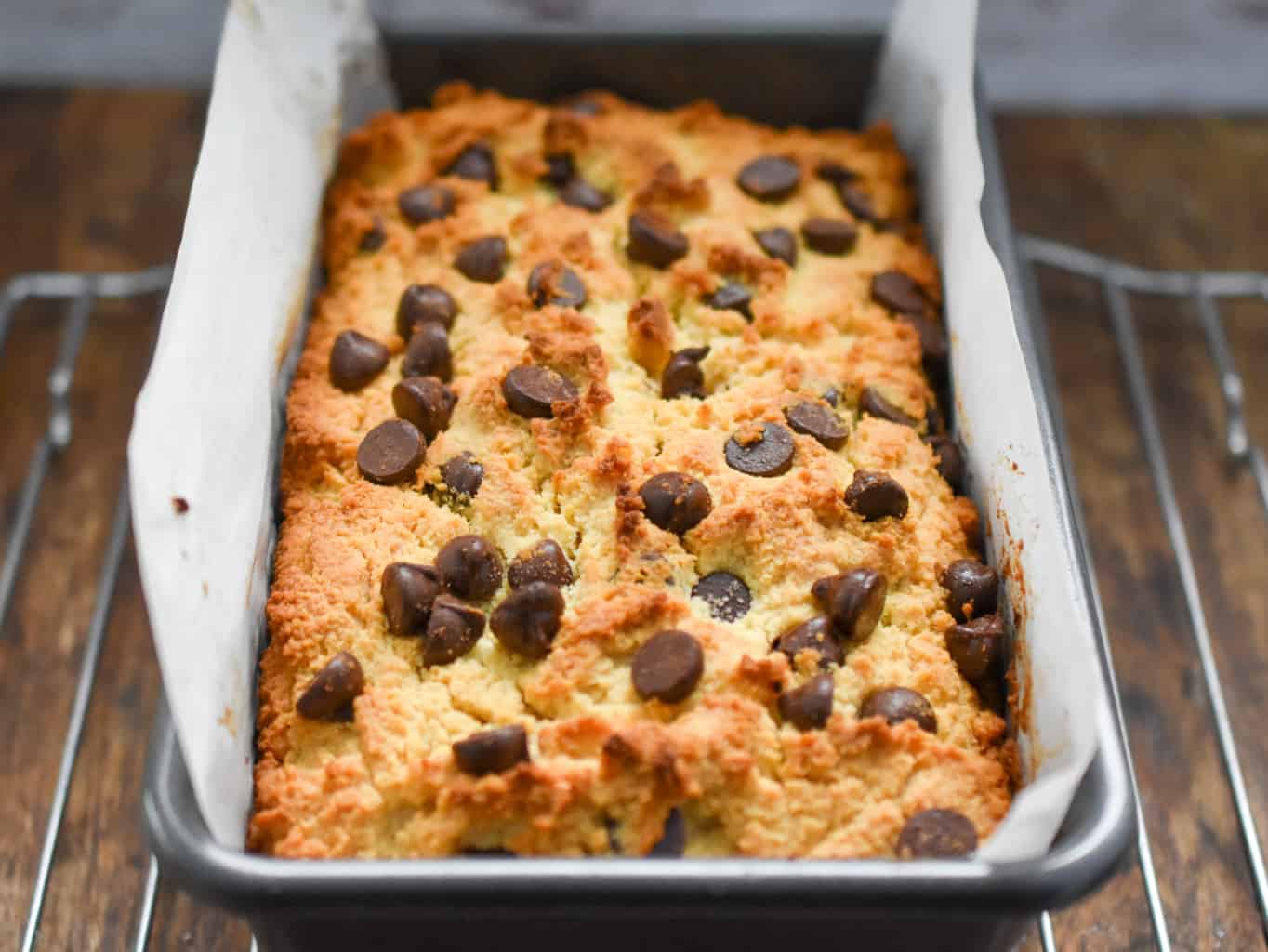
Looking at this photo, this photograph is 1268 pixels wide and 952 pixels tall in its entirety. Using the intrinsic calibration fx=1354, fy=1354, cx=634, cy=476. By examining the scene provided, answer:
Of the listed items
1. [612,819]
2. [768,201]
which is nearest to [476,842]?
[612,819]

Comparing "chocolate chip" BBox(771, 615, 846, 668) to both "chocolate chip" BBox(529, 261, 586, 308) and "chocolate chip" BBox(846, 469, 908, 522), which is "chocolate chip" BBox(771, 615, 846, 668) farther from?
"chocolate chip" BBox(529, 261, 586, 308)

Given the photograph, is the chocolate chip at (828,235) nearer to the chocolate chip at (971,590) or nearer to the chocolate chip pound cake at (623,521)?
the chocolate chip pound cake at (623,521)

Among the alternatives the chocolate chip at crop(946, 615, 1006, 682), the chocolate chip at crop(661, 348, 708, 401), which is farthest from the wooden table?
the chocolate chip at crop(661, 348, 708, 401)

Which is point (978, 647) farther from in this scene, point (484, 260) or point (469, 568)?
point (484, 260)

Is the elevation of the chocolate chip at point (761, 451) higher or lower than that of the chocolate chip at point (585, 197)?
lower

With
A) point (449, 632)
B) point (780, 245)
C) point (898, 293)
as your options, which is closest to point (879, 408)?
point (898, 293)

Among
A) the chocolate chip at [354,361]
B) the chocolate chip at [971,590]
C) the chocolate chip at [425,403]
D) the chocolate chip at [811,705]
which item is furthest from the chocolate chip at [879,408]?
the chocolate chip at [354,361]
